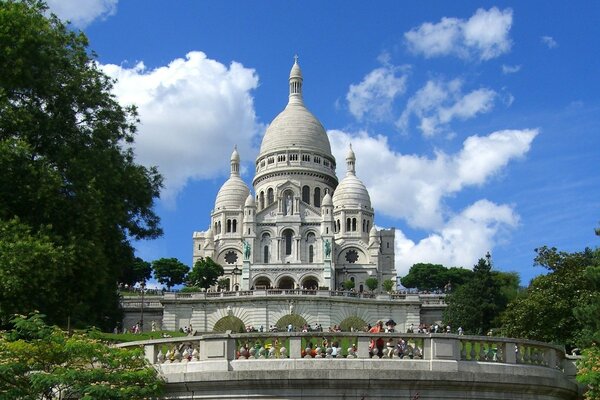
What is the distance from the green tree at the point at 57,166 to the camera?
25.9 meters

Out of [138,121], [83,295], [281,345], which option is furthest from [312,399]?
[138,121]

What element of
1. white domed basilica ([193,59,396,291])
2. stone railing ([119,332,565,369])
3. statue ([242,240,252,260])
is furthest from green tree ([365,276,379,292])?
stone railing ([119,332,565,369])

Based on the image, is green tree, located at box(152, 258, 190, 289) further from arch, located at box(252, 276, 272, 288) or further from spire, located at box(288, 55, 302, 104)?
spire, located at box(288, 55, 302, 104)

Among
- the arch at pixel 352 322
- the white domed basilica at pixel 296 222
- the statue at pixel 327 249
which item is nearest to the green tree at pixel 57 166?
the arch at pixel 352 322

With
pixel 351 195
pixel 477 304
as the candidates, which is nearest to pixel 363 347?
pixel 477 304

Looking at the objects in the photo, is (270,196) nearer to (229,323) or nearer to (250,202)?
(250,202)

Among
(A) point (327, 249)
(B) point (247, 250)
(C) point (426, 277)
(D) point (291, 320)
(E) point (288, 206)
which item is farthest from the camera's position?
(C) point (426, 277)

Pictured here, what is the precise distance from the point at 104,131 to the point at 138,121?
9.32 ft

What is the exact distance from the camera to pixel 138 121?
3334 centimetres

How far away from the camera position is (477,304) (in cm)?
6550

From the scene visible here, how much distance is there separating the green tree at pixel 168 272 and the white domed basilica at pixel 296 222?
674 centimetres

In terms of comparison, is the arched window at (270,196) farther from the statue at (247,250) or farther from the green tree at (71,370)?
the green tree at (71,370)

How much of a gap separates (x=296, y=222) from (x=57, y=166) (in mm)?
→ 94586

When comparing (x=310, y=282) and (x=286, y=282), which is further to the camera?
(x=310, y=282)
